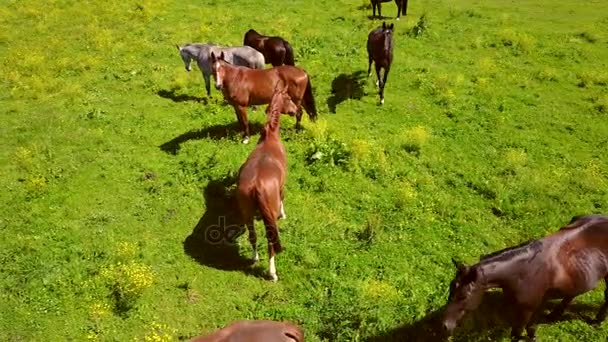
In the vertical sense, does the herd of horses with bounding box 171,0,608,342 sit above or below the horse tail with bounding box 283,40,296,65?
below

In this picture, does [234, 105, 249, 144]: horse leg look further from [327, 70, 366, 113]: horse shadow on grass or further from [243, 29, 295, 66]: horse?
[243, 29, 295, 66]: horse

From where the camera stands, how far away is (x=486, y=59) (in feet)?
57.9

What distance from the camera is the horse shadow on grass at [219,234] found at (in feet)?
31.8

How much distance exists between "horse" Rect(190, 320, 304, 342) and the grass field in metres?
1.89

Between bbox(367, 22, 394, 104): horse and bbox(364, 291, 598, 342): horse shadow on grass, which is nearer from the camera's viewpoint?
bbox(364, 291, 598, 342): horse shadow on grass

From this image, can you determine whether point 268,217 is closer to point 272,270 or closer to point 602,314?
point 272,270

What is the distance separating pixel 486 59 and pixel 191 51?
32.5 feet

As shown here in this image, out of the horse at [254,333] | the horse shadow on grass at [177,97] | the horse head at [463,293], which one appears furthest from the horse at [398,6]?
the horse at [254,333]

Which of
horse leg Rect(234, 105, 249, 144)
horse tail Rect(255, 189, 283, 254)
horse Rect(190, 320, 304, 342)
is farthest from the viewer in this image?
horse leg Rect(234, 105, 249, 144)

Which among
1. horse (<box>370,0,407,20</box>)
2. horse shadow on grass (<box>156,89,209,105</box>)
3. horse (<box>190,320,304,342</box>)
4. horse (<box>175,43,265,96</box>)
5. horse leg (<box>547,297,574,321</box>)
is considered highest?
horse (<box>370,0,407,20</box>)

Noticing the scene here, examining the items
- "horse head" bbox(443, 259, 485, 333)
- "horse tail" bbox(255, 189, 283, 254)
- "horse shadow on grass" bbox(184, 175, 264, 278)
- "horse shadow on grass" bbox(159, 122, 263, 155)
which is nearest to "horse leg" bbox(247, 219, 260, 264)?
"horse shadow on grass" bbox(184, 175, 264, 278)

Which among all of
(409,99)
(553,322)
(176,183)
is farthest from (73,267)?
(409,99)

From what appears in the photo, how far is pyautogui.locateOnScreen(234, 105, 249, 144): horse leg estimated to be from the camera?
43.0 feet

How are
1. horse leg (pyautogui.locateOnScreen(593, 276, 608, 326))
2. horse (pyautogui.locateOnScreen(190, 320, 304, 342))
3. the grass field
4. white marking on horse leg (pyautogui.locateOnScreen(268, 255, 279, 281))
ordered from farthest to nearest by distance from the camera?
white marking on horse leg (pyautogui.locateOnScreen(268, 255, 279, 281))
the grass field
horse leg (pyautogui.locateOnScreen(593, 276, 608, 326))
horse (pyautogui.locateOnScreen(190, 320, 304, 342))
